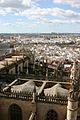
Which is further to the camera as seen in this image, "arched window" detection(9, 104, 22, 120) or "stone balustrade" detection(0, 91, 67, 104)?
"arched window" detection(9, 104, 22, 120)

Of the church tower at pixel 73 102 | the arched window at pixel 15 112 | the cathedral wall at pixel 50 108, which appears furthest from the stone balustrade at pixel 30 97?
the church tower at pixel 73 102

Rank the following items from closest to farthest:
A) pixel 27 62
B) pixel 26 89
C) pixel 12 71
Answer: pixel 26 89, pixel 12 71, pixel 27 62

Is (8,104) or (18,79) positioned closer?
(8,104)

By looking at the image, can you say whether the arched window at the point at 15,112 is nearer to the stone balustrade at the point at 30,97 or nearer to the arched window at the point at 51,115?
the stone balustrade at the point at 30,97

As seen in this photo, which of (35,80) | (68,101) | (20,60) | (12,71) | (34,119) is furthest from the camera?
(20,60)

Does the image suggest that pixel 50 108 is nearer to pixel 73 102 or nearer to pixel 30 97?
pixel 30 97

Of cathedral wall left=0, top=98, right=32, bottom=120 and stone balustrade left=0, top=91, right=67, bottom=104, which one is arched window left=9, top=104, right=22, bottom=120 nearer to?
cathedral wall left=0, top=98, right=32, bottom=120

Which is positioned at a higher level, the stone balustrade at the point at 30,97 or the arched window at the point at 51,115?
the stone balustrade at the point at 30,97

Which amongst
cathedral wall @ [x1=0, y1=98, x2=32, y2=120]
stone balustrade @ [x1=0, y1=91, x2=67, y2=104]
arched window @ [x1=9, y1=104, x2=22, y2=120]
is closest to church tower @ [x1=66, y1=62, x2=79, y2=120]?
stone balustrade @ [x1=0, y1=91, x2=67, y2=104]

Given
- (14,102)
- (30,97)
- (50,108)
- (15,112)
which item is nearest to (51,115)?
(50,108)

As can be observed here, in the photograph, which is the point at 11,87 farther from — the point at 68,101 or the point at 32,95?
the point at 68,101

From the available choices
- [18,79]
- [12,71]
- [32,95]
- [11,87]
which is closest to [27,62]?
[12,71]
